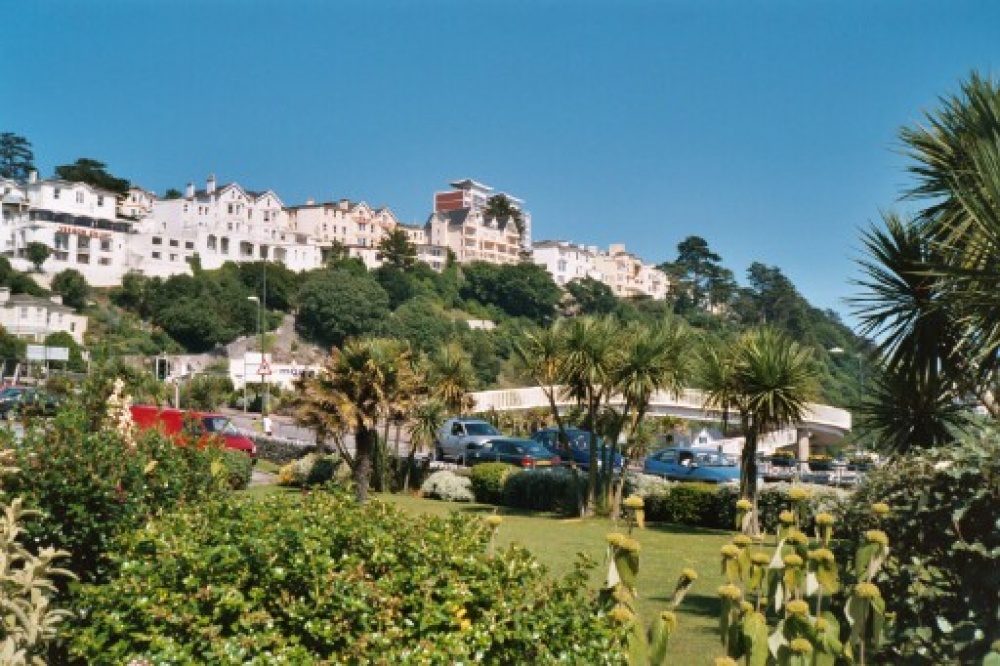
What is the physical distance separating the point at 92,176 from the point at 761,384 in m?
116

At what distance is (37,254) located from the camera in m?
93.9

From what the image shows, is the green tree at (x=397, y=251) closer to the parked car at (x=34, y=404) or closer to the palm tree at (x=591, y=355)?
the palm tree at (x=591, y=355)

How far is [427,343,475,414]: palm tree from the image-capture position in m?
28.1

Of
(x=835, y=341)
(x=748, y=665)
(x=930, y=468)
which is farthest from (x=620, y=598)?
(x=835, y=341)

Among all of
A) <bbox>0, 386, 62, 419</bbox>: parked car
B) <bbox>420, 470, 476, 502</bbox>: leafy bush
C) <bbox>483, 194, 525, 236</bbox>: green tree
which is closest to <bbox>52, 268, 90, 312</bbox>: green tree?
<bbox>483, 194, 525, 236</bbox>: green tree

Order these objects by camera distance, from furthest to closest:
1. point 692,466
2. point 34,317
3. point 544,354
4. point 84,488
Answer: point 34,317 < point 692,466 < point 544,354 < point 84,488

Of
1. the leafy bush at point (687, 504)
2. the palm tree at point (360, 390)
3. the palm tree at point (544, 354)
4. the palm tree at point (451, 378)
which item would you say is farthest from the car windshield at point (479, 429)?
the leafy bush at point (687, 504)

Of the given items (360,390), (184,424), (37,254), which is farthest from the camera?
(37,254)

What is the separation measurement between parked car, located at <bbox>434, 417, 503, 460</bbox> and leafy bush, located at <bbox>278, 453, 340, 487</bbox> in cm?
694

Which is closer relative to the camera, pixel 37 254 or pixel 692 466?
pixel 692 466

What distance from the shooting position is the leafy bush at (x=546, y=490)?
66.4 ft

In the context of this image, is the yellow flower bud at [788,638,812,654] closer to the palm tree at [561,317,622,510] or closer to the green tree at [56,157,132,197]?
the palm tree at [561,317,622,510]

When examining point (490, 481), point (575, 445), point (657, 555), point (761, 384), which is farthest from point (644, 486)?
point (575, 445)

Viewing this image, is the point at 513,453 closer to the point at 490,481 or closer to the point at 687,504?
the point at 490,481
